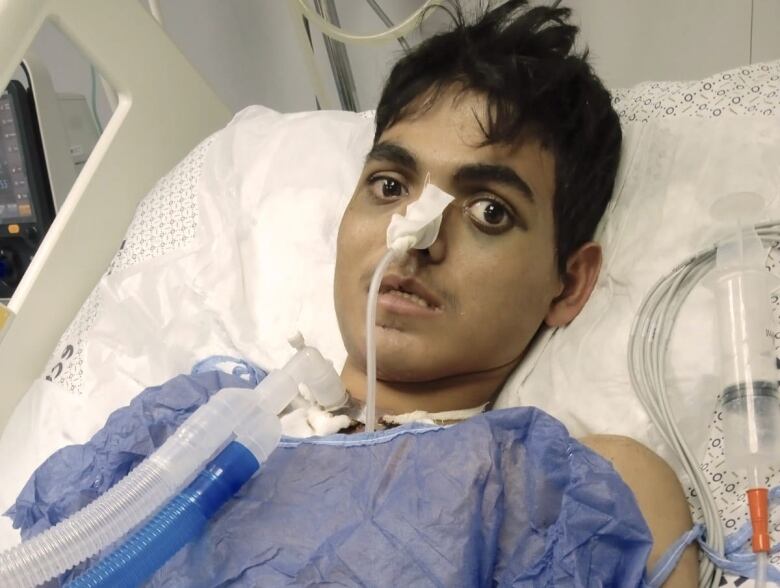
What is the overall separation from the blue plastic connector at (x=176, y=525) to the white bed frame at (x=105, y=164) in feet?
2.15

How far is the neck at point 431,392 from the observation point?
1119 millimetres

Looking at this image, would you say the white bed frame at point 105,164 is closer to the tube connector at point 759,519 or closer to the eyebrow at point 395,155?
the eyebrow at point 395,155

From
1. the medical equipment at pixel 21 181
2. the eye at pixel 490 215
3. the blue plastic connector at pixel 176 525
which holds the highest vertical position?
the medical equipment at pixel 21 181

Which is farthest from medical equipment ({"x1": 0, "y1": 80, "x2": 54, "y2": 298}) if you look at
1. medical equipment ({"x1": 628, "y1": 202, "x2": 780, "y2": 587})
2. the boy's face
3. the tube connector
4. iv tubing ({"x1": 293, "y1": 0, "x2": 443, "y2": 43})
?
the tube connector

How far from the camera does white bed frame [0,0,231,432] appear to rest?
53.1 inches

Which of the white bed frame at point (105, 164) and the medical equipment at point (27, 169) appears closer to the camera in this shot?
the white bed frame at point (105, 164)

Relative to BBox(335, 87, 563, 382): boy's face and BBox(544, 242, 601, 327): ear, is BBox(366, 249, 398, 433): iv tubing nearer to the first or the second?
BBox(335, 87, 563, 382): boy's face

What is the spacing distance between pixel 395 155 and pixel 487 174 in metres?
0.14

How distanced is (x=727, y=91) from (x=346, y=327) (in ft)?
2.37

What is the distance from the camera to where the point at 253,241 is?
1.46 m

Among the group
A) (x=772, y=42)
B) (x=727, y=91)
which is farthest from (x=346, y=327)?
(x=772, y=42)

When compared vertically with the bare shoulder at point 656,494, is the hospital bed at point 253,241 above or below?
above

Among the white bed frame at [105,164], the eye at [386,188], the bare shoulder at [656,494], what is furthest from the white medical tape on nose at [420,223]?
the white bed frame at [105,164]

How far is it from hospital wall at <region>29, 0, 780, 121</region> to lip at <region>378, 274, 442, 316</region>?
85 centimetres
